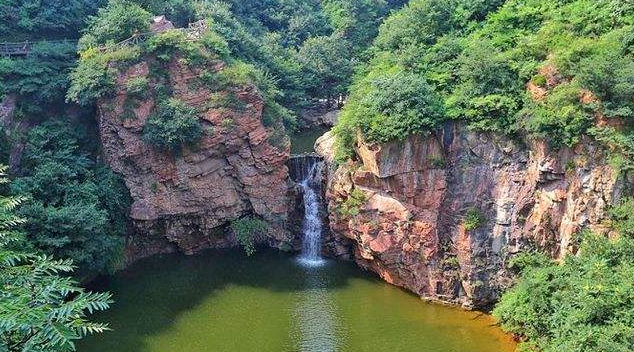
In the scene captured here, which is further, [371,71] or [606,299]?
[371,71]

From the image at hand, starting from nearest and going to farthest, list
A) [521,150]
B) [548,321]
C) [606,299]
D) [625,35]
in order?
1. [606,299]
2. [548,321]
3. [625,35]
4. [521,150]

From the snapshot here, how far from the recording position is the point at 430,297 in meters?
21.3

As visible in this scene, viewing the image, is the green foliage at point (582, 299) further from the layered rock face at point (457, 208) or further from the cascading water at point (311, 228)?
the cascading water at point (311, 228)

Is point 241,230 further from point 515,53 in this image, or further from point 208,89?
point 515,53

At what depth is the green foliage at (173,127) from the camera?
22847 millimetres

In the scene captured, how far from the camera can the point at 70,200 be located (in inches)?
820

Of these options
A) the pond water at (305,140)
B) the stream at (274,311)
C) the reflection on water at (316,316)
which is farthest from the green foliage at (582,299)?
the pond water at (305,140)

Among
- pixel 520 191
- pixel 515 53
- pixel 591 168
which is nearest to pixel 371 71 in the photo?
pixel 515 53

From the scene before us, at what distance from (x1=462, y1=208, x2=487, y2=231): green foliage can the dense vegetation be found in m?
3.21

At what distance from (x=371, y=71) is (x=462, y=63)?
5.20m

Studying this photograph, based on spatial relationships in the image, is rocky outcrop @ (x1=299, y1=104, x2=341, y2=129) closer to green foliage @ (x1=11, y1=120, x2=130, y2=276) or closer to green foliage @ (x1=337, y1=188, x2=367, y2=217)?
green foliage @ (x1=337, y1=188, x2=367, y2=217)

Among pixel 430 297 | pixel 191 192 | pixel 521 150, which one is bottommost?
pixel 430 297

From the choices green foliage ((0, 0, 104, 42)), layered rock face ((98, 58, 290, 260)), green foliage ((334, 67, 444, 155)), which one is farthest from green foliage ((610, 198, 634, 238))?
green foliage ((0, 0, 104, 42))

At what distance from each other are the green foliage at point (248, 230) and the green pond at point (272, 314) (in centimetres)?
82
